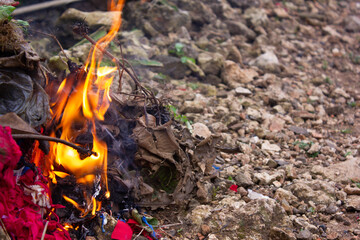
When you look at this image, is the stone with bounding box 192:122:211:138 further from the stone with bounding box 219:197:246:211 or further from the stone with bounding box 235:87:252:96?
the stone with bounding box 235:87:252:96

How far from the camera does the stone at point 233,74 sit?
6.34m

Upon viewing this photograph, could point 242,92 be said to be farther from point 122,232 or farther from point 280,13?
point 280,13

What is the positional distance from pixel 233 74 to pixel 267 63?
1075 mm

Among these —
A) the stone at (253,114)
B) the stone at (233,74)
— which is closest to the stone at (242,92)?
the stone at (233,74)

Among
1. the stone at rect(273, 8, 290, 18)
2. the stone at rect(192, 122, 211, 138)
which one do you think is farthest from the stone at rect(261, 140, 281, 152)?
the stone at rect(273, 8, 290, 18)

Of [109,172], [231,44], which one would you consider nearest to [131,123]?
[109,172]

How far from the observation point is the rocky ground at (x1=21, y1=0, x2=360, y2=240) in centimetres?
320

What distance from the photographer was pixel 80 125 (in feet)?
9.93

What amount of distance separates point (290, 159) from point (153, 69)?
9.08 ft

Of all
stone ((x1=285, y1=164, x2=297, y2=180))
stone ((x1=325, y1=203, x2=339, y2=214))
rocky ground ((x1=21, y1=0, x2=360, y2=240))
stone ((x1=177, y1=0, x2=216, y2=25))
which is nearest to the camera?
rocky ground ((x1=21, y1=0, x2=360, y2=240))

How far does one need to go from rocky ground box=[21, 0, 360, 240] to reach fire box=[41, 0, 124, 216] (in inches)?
27.0

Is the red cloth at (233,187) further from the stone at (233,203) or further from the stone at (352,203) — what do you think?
the stone at (352,203)

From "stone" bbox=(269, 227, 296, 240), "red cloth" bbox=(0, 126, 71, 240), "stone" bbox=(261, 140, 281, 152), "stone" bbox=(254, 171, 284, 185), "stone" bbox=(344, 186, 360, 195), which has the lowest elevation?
"stone" bbox=(261, 140, 281, 152)

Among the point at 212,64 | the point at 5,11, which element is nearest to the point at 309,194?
the point at 5,11
